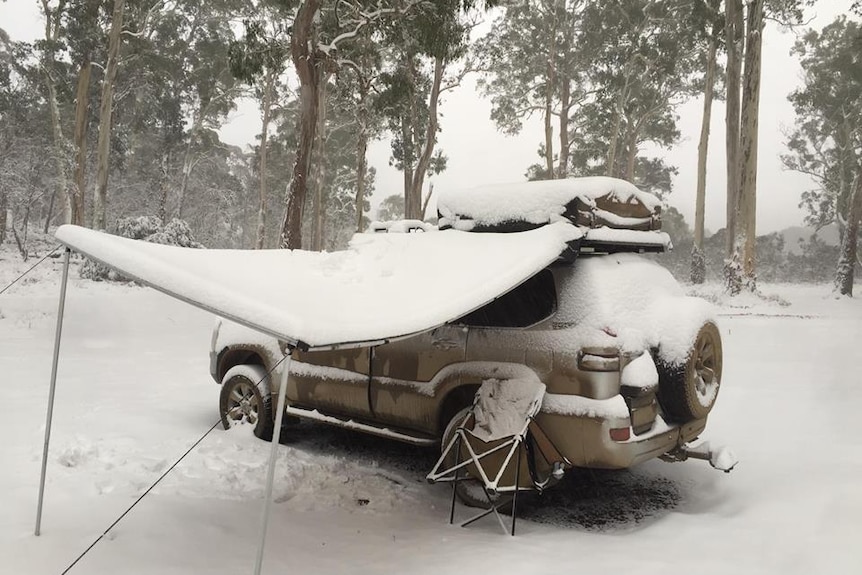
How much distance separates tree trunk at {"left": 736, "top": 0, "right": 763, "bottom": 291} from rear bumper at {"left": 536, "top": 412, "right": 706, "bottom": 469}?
15.1 meters

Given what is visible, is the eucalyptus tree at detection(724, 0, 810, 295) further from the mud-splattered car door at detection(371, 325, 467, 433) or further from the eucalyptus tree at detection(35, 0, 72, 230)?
the eucalyptus tree at detection(35, 0, 72, 230)

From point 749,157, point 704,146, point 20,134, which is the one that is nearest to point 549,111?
point 704,146

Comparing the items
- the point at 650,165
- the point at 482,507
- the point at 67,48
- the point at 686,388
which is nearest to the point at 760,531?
the point at 686,388

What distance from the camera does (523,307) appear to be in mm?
4293

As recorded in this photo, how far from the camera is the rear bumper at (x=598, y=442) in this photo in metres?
3.77

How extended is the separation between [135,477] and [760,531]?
4335 mm

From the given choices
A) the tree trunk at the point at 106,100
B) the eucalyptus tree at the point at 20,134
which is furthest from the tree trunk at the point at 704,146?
the eucalyptus tree at the point at 20,134

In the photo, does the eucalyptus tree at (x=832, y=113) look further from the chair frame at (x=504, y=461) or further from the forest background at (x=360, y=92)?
the chair frame at (x=504, y=461)

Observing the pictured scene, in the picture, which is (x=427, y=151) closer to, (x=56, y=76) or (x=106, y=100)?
(x=106, y=100)

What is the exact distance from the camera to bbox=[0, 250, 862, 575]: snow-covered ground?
341cm

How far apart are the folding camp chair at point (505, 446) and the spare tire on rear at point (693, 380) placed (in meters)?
0.87

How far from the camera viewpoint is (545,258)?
12.3ft

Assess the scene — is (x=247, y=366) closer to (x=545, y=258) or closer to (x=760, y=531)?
(x=545, y=258)

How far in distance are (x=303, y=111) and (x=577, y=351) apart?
12.7 metres
